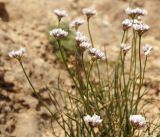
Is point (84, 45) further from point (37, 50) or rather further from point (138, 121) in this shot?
Result: point (37, 50)

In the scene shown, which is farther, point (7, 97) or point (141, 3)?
point (141, 3)

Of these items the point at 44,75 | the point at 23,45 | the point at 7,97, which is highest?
the point at 23,45

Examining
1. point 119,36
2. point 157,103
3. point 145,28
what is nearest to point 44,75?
point 157,103

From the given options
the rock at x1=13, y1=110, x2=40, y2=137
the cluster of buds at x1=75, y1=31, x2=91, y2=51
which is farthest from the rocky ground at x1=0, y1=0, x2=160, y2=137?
the cluster of buds at x1=75, y1=31, x2=91, y2=51

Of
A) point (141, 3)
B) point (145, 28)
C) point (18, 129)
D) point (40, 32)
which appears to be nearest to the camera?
point (145, 28)

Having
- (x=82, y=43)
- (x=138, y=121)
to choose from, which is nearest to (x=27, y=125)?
(x=82, y=43)

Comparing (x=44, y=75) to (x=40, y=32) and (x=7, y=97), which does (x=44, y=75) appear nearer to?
(x=7, y=97)

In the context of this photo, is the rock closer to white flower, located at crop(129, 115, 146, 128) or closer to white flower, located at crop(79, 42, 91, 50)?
white flower, located at crop(79, 42, 91, 50)

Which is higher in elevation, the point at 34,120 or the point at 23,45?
the point at 23,45
